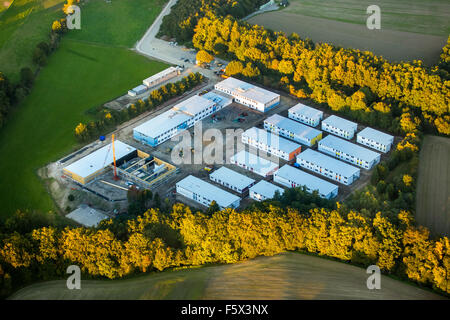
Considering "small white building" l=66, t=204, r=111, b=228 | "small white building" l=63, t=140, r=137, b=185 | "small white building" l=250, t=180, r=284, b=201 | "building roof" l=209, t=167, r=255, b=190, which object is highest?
"small white building" l=63, t=140, r=137, b=185

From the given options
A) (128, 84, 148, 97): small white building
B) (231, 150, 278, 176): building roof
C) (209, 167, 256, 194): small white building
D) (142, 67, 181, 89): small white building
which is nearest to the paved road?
(142, 67, 181, 89): small white building

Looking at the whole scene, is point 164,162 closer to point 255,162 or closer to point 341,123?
point 255,162

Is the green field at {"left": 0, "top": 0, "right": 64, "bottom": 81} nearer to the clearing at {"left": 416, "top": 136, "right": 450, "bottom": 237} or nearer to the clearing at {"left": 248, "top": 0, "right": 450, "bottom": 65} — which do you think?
the clearing at {"left": 248, "top": 0, "right": 450, "bottom": 65}

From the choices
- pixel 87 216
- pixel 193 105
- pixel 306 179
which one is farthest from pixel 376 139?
pixel 87 216

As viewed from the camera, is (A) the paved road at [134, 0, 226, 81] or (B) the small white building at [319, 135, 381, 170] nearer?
(B) the small white building at [319, 135, 381, 170]

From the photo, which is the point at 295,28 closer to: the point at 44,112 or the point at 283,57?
the point at 283,57

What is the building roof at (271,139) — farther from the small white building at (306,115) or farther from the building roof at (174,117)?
Answer: the building roof at (174,117)
